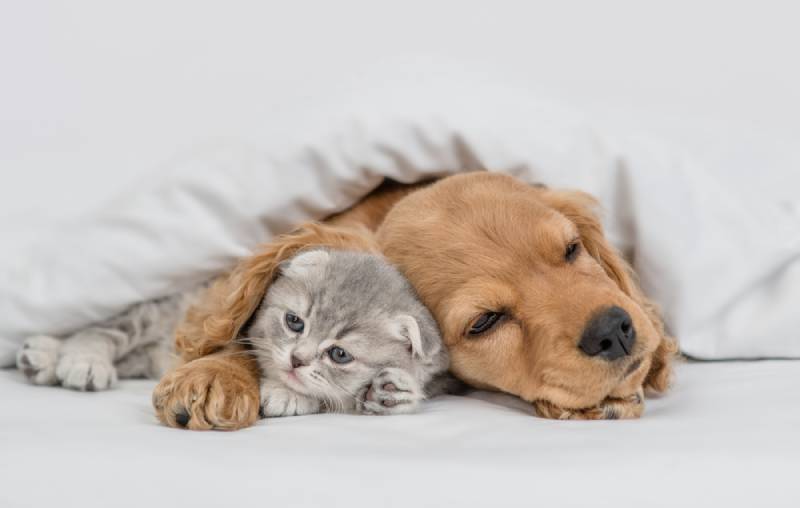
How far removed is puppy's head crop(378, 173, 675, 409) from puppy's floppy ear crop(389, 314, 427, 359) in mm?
105

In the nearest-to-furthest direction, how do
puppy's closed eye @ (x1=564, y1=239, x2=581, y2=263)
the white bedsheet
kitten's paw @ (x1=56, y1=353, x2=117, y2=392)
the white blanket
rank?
the white bedsheet, puppy's closed eye @ (x1=564, y1=239, x2=581, y2=263), kitten's paw @ (x1=56, y1=353, x2=117, y2=392), the white blanket

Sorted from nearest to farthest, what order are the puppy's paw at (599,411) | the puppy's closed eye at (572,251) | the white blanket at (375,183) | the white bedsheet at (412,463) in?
the white bedsheet at (412,463), the puppy's paw at (599,411), the puppy's closed eye at (572,251), the white blanket at (375,183)

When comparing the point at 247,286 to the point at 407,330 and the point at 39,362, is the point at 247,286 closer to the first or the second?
the point at 407,330

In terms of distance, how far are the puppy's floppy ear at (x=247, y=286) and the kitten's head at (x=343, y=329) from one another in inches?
3.4

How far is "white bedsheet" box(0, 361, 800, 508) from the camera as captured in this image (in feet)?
4.91

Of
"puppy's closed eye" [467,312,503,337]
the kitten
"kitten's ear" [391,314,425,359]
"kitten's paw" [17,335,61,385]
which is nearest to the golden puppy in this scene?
"puppy's closed eye" [467,312,503,337]

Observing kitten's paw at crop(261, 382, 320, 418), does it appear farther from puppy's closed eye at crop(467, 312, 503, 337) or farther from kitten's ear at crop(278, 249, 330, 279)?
puppy's closed eye at crop(467, 312, 503, 337)

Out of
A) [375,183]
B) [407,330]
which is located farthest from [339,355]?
[375,183]

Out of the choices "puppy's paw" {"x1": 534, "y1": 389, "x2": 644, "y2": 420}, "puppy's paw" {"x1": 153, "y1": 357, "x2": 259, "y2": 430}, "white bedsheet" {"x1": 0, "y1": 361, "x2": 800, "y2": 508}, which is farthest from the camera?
"puppy's paw" {"x1": 534, "y1": 389, "x2": 644, "y2": 420}

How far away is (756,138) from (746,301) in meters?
0.96

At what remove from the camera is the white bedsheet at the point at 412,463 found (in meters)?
1.50

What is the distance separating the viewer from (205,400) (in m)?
1.94

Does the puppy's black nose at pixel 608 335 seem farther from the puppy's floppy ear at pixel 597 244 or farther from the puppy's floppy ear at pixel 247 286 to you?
the puppy's floppy ear at pixel 247 286

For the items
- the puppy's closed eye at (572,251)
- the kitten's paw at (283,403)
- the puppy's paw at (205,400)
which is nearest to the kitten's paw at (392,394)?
the kitten's paw at (283,403)
